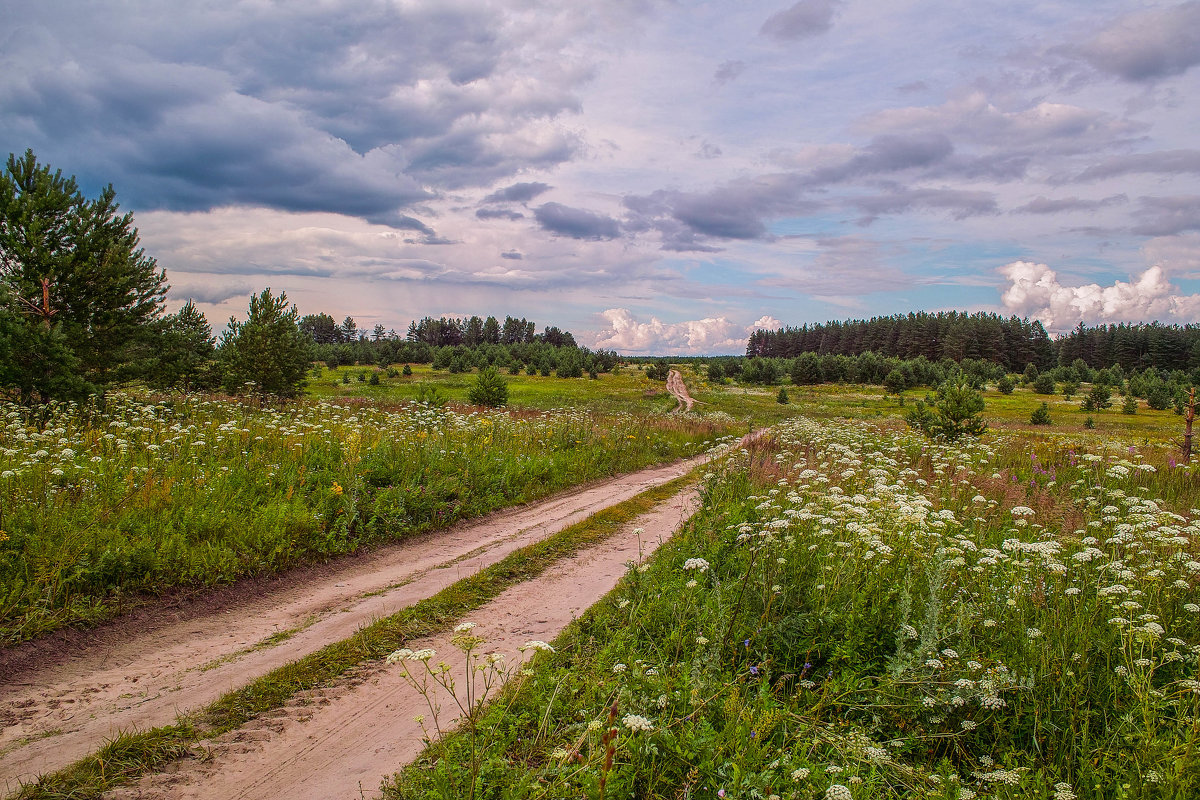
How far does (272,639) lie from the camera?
5.64m

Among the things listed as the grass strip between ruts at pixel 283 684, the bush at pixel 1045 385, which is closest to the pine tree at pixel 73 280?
the grass strip between ruts at pixel 283 684

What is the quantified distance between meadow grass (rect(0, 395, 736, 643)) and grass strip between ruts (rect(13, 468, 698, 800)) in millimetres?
2326

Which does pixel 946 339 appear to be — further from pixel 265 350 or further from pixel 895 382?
pixel 265 350

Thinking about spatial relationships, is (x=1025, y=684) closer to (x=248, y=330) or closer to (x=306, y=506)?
(x=306, y=506)

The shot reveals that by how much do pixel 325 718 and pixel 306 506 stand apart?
4962 mm

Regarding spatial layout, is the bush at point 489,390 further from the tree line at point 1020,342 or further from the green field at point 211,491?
the tree line at point 1020,342

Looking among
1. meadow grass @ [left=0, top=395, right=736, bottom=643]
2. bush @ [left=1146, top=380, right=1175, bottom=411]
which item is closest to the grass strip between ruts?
meadow grass @ [left=0, top=395, right=736, bottom=643]

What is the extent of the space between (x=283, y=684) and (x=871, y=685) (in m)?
4.70

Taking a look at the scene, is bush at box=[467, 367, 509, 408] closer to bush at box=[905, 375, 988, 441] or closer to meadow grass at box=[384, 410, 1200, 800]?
bush at box=[905, 375, 988, 441]

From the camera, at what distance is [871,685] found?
4184 mm

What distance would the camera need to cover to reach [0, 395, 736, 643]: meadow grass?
239 inches

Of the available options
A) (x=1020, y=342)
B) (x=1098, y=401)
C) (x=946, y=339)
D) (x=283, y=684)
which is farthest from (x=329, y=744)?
(x=1020, y=342)

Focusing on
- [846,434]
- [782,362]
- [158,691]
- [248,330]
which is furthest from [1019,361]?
[158,691]

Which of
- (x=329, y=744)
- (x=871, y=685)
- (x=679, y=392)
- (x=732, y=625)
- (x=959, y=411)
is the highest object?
(x=959, y=411)
